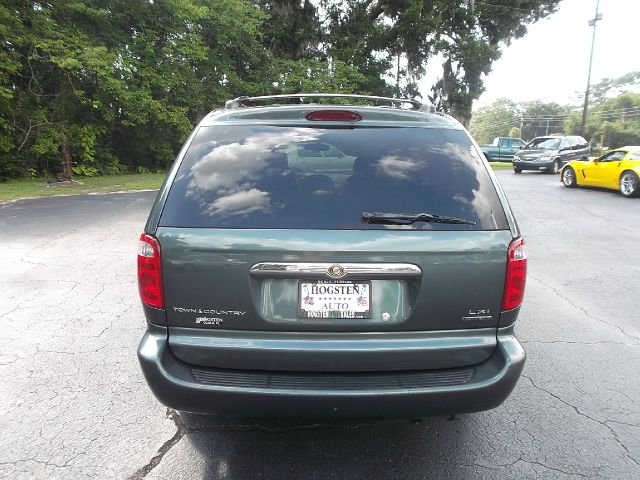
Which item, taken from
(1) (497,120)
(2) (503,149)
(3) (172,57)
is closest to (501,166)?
(2) (503,149)

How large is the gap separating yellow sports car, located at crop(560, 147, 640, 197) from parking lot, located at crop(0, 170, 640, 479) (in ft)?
29.7

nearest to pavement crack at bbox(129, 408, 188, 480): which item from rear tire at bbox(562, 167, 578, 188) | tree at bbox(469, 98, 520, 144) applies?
rear tire at bbox(562, 167, 578, 188)

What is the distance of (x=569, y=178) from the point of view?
15.7 m

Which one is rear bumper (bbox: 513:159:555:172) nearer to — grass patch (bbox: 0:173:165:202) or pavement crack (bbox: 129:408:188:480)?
grass patch (bbox: 0:173:165:202)

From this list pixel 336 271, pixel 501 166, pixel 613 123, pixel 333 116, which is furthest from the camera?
pixel 613 123

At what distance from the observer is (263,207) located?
2.23 m

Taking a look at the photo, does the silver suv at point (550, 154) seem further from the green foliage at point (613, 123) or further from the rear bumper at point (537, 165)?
the green foliage at point (613, 123)

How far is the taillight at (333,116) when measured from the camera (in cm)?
259

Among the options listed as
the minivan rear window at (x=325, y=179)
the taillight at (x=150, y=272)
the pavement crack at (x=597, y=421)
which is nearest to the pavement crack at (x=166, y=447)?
the taillight at (x=150, y=272)

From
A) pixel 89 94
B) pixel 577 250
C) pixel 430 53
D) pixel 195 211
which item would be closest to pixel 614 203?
pixel 577 250

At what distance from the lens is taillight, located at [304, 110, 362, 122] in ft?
8.51

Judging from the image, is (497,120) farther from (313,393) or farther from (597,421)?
(313,393)

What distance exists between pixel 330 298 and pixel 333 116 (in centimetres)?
106

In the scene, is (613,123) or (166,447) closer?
(166,447)
